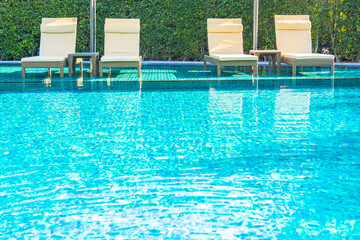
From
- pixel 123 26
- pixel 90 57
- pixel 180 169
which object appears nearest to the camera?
pixel 180 169

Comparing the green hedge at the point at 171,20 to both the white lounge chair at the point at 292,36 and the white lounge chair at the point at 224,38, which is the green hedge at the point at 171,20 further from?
the white lounge chair at the point at 224,38

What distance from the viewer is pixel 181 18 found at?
13234 millimetres

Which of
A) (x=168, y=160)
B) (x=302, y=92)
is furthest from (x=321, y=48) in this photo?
(x=168, y=160)

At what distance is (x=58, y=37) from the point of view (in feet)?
36.2

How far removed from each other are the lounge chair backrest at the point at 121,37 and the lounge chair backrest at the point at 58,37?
748 millimetres

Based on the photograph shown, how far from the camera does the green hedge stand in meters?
12.8

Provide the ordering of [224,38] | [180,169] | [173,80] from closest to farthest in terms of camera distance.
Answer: [180,169] → [173,80] → [224,38]

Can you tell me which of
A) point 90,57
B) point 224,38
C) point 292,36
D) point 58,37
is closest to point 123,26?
point 90,57

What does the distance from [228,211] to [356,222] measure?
2.16 feet

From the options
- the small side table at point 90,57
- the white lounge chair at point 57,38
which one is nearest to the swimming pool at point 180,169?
the small side table at point 90,57

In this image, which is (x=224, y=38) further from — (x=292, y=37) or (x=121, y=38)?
(x=121, y=38)

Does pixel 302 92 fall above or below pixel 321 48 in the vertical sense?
below

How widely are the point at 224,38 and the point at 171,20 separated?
249cm

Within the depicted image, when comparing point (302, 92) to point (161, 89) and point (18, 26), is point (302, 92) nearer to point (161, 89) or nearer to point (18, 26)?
point (161, 89)
